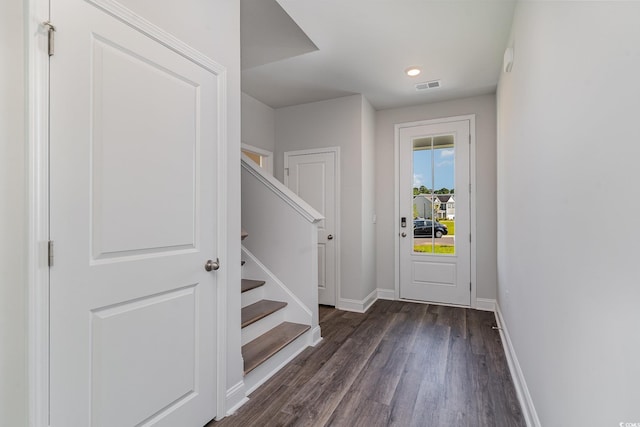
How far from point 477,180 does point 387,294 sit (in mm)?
1891

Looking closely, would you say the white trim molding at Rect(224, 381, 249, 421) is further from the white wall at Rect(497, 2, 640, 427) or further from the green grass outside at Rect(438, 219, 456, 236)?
the green grass outside at Rect(438, 219, 456, 236)

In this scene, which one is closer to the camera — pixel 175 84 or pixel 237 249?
pixel 175 84

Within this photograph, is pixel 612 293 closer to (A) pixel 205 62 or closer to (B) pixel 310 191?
(A) pixel 205 62

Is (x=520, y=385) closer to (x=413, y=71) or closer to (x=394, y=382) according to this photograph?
(x=394, y=382)

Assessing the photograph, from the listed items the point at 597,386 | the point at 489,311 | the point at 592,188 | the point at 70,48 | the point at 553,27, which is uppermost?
the point at 553,27

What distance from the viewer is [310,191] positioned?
4.13 meters

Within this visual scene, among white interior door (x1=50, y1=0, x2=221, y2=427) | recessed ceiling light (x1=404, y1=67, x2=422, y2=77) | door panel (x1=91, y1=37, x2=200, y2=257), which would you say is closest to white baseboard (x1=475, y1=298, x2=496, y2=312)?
recessed ceiling light (x1=404, y1=67, x2=422, y2=77)

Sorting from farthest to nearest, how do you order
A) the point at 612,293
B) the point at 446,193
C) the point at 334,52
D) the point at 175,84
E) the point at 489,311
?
1. the point at 446,193
2. the point at 489,311
3. the point at 334,52
4. the point at 175,84
5. the point at 612,293

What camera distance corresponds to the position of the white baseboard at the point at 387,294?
14.1ft

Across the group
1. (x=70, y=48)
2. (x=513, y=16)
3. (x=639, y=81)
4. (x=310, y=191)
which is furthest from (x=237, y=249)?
(x=513, y=16)

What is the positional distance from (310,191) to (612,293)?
11.3 ft

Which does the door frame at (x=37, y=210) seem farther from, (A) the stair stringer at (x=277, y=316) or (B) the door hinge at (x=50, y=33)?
(A) the stair stringer at (x=277, y=316)

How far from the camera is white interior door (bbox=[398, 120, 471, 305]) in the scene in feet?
12.9

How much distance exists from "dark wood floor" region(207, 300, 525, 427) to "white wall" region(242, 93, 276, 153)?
7.93 feet
